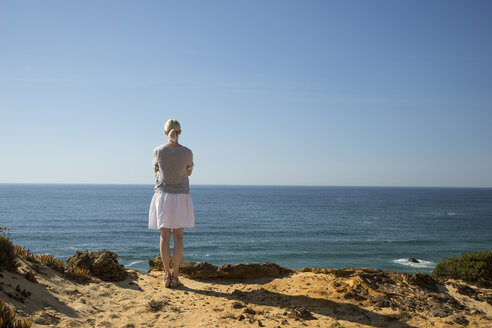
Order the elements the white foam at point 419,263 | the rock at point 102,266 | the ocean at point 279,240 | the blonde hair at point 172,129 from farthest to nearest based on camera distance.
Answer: the ocean at point 279,240
the white foam at point 419,263
the rock at point 102,266
the blonde hair at point 172,129

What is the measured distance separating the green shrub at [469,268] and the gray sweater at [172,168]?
5465 millimetres

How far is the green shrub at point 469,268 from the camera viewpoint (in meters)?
6.15

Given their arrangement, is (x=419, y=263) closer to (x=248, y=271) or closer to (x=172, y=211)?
(x=248, y=271)

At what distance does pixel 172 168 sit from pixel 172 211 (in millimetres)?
672

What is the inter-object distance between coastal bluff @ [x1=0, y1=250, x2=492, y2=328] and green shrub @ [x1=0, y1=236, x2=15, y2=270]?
95 millimetres

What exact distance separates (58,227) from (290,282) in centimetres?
4456

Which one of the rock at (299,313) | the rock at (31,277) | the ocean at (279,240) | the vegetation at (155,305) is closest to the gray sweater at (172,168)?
the vegetation at (155,305)

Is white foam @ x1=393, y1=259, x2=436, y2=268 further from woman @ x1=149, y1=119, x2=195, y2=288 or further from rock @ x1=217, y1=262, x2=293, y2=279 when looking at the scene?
woman @ x1=149, y1=119, x2=195, y2=288

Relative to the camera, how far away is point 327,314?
14.5 feet

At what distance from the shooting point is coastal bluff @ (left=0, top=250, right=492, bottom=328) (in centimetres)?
407

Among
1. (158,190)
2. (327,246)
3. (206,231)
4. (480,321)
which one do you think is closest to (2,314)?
(158,190)

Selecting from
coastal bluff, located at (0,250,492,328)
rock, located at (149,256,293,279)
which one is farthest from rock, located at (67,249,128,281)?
rock, located at (149,256,293,279)

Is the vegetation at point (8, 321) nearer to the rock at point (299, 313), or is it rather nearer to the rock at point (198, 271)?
the rock at point (299, 313)

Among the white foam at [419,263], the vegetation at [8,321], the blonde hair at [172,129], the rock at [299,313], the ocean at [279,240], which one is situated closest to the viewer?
the vegetation at [8,321]
